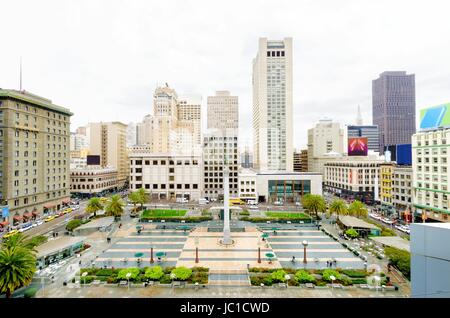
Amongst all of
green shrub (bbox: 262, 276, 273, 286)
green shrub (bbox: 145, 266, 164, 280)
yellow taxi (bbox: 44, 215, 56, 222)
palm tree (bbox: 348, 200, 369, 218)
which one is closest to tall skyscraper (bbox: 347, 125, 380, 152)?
palm tree (bbox: 348, 200, 369, 218)

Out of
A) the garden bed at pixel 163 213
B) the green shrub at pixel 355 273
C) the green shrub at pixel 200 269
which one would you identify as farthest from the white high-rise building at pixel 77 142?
the green shrub at pixel 355 273

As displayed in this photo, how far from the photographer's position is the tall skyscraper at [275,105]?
2404 inches

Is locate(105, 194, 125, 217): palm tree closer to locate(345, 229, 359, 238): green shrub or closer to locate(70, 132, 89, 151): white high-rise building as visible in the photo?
locate(345, 229, 359, 238): green shrub

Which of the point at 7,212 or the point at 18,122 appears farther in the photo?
the point at 18,122

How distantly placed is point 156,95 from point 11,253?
76.8 meters

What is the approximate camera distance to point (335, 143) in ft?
269

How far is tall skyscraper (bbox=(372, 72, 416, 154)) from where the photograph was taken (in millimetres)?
73812

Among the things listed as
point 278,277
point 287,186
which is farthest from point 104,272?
point 287,186

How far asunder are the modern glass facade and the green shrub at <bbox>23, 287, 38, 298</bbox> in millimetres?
37156

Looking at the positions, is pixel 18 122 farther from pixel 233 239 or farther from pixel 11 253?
pixel 233 239

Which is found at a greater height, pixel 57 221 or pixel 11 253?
pixel 11 253
